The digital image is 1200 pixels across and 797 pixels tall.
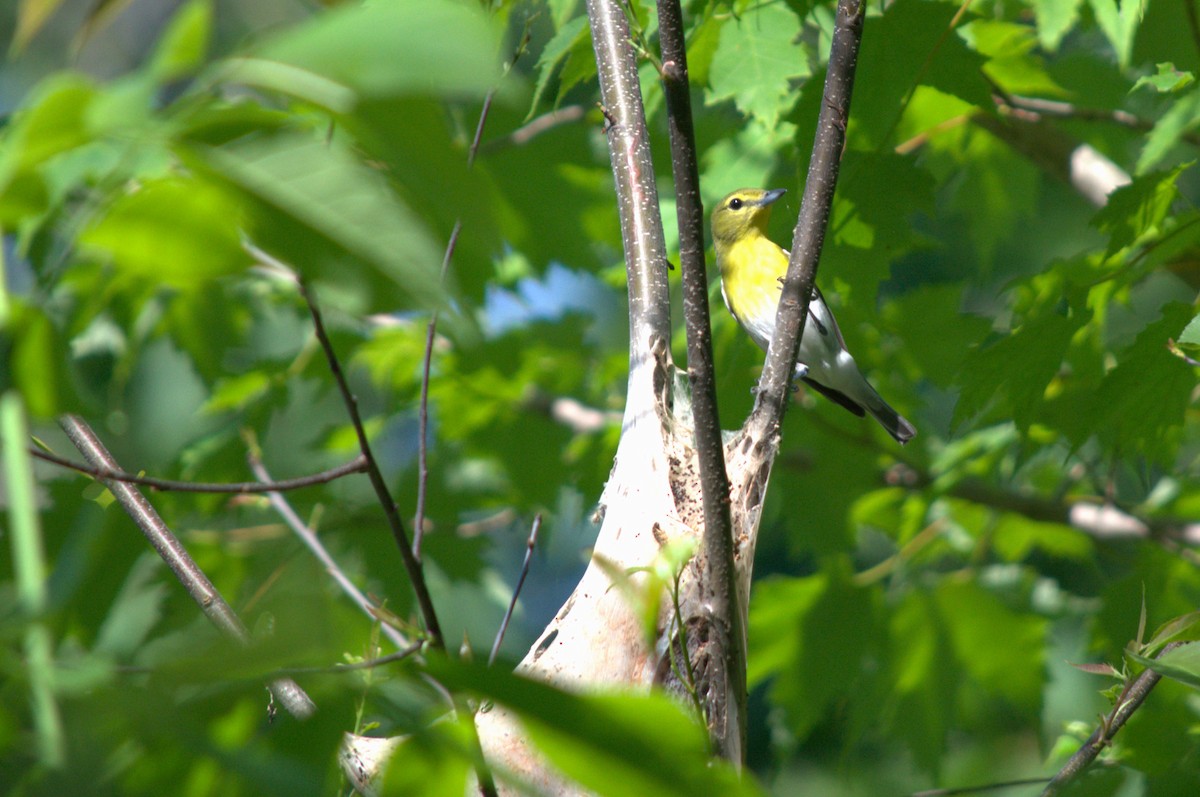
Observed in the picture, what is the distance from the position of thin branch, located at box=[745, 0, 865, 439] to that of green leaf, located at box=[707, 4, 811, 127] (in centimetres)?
84

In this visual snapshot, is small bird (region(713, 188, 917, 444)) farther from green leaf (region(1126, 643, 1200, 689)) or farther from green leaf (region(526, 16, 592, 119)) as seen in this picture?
green leaf (region(1126, 643, 1200, 689))

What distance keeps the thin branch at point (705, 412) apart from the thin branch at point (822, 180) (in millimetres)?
173

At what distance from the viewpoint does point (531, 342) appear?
151 inches

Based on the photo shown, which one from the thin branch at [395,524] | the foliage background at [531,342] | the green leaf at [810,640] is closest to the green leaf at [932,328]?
the foliage background at [531,342]

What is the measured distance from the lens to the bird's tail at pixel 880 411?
3.46 meters

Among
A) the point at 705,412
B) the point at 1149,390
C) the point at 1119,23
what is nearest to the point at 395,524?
the point at 705,412

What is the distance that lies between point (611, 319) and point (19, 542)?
8256 millimetres

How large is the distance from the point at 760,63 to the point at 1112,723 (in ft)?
5.37

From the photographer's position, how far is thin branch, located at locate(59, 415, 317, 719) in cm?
140

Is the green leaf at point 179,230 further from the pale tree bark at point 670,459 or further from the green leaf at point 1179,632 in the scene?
the green leaf at point 1179,632

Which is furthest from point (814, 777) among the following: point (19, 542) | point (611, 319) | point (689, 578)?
point (19, 542)

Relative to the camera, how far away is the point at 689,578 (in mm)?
1617

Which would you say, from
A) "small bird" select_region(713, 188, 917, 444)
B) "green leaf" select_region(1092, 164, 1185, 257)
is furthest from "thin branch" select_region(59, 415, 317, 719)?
"small bird" select_region(713, 188, 917, 444)

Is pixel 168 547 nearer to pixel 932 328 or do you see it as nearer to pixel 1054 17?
pixel 1054 17
